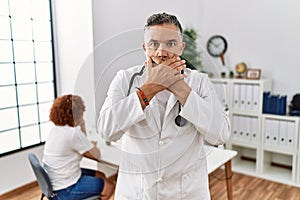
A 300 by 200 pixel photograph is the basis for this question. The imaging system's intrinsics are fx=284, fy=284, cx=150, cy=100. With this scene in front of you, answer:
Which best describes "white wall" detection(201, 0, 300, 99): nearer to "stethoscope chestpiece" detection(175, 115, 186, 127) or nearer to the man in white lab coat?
the man in white lab coat

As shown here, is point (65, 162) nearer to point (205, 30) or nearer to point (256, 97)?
point (256, 97)

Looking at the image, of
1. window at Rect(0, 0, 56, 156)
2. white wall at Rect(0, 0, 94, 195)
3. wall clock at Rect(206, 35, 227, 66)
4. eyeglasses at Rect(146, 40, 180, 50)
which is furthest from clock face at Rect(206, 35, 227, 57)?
eyeglasses at Rect(146, 40, 180, 50)

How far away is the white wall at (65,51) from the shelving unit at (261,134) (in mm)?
1582

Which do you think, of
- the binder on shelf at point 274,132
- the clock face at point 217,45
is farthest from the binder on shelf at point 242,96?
the clock face at point 217,45

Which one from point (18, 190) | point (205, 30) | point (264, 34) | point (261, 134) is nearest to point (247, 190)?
point (261, 134)

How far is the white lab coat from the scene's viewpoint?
2.73ft

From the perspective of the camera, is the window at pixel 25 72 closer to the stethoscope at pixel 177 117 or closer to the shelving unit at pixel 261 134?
the shelving unit at pixel 261 134

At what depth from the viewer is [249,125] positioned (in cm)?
338

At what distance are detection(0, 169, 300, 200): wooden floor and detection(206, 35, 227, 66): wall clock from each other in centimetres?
153

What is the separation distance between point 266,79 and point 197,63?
8.33 ft

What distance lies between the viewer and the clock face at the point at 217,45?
148 inches

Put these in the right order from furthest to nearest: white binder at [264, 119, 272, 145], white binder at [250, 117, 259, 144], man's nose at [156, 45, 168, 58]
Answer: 1. white binder at [250, 117, 259, 144]
2. white binder at [264, 119, 272, 145]
3. man's nose at [156, 45, 168, 58]

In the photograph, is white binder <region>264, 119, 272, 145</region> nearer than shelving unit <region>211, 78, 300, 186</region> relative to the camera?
No

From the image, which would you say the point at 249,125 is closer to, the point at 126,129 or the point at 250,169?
the point at 250,169
